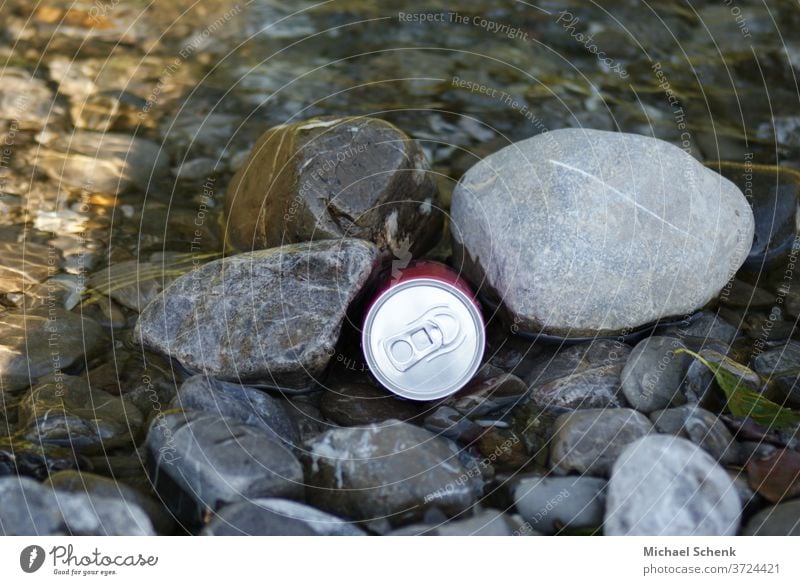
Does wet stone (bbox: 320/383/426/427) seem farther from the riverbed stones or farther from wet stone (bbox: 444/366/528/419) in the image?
the riverbed stones

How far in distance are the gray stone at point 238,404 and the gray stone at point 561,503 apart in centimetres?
100

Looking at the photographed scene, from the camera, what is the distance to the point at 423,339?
11.1 feet

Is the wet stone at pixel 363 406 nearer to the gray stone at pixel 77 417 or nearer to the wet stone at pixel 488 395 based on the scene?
the wet stone at pixel 488 395

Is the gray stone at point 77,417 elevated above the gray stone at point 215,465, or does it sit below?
below

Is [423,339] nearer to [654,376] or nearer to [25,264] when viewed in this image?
[654,376]

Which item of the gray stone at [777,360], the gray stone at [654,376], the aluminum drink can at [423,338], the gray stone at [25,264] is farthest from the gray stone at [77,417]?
the gray stone at [777,360]

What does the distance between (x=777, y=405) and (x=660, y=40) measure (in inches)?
163

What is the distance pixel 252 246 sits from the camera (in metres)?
4.32

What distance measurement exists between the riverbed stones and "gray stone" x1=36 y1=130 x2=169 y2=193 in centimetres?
148

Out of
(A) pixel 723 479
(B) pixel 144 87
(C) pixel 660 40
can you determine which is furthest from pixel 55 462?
(C) pixel 660 40

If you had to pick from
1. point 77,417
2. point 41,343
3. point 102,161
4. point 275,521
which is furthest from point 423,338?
point 102,161

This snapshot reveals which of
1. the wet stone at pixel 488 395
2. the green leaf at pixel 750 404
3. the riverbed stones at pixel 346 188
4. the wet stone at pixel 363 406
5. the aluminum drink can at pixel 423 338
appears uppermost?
the riverbed stones at pixel 346 188

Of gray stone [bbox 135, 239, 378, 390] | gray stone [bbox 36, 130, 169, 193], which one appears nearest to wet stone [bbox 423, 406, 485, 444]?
gray stone [bbox 135, 239, 378, 390]

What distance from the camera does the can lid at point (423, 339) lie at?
3.36 metres
